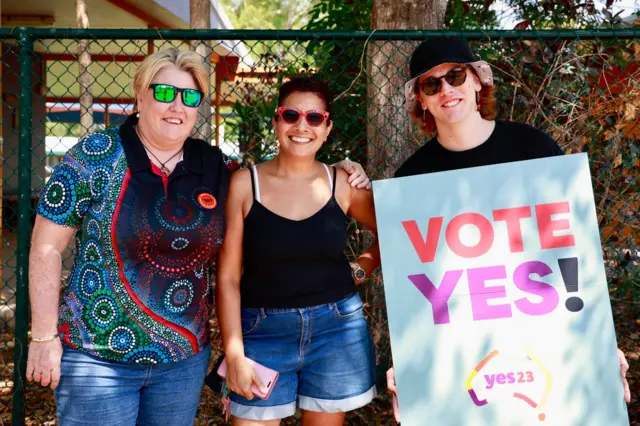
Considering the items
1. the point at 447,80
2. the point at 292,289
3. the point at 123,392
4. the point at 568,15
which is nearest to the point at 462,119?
the point at 447,80

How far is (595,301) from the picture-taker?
8.11ft

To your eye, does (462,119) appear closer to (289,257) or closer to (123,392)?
(289,257)

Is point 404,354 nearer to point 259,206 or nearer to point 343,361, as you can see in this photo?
point 343,361

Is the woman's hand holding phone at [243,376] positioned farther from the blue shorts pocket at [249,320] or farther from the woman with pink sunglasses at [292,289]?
the blue shorts pocket at [249,320]

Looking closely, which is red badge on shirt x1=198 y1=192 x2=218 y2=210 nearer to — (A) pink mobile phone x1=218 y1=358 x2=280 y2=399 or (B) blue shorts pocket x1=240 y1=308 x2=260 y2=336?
(B) blue shorts pocket x1=240 y1=308 x2=260 y2=336

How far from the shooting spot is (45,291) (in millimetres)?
2379

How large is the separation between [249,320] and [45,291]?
2.52 feet

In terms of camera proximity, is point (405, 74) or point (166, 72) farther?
point (405, 74)

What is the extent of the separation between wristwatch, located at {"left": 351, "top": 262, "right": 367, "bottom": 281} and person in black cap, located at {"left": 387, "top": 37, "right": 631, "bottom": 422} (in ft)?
1.44

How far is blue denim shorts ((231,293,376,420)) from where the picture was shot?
260cm

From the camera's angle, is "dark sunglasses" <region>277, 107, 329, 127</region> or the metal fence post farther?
the metal fence post

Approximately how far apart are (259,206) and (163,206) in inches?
14.8

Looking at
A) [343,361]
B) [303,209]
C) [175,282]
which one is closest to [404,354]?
[343,361]

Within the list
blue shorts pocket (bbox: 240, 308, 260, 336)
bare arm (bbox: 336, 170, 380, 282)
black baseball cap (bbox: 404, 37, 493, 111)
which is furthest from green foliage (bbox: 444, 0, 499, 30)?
blue shorts pocket (bbox: 240, 308, 260, 336)
